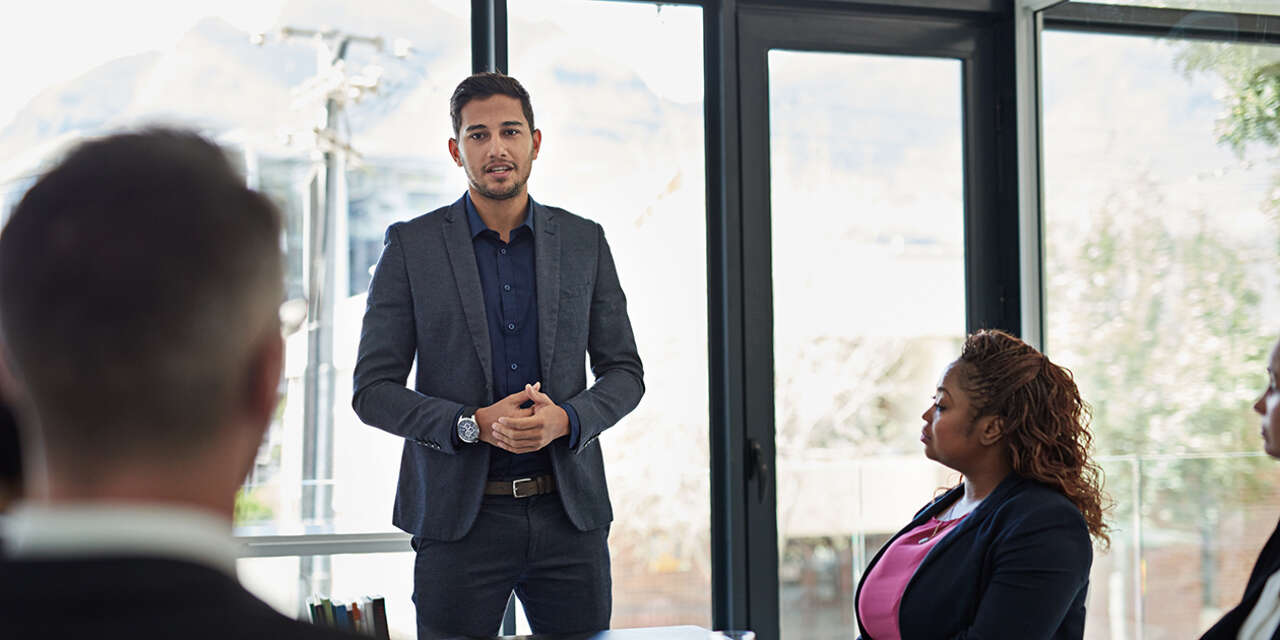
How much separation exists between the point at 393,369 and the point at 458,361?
155 mm

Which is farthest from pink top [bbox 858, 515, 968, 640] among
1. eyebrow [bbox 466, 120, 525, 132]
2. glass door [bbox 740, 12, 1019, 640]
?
eyebrow [bbox 466, 120, 525, 132]

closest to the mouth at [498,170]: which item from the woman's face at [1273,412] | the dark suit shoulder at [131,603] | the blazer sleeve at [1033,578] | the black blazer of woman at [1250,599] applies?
the blazer sleeve at [1033,578]

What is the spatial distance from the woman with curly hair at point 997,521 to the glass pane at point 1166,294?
1256mm

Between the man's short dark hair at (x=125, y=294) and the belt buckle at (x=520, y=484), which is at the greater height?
the man's short dark hair at (x=125, y=294)

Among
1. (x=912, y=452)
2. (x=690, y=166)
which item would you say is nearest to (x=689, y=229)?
(x=690, y=166)

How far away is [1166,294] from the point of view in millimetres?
3701

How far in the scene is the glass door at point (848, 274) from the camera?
3.86 m

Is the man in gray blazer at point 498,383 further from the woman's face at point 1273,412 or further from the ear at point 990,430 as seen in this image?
the woman's face at point 1273,412

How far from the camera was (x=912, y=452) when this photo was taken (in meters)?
4.03

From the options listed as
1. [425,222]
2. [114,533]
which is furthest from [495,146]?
[114,533]

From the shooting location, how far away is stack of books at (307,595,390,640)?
6.32ft

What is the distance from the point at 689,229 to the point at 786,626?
4.26 ft

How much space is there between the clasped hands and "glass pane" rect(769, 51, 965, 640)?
1.32 metres

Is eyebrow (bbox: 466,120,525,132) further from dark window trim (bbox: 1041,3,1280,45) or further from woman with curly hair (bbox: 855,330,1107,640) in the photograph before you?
dark window trim (bbox: 1041,3,1280,45)
